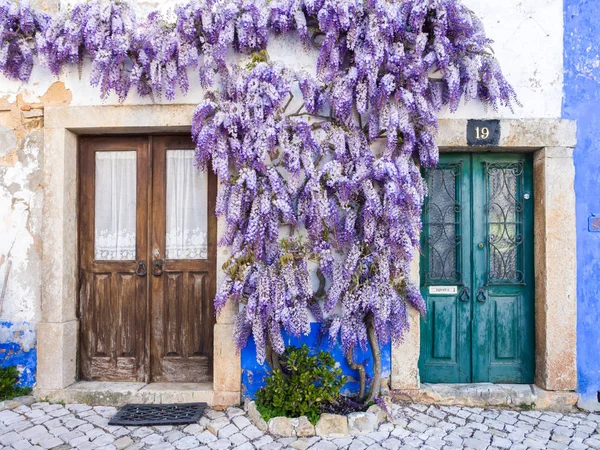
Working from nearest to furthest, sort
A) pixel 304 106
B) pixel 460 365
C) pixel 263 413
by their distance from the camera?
pixel 263 413 → pixel 304 106 → pixel 460 365

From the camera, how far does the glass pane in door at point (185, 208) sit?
4.05 meters

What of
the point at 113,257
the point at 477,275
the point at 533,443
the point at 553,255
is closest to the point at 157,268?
the point at 113,257

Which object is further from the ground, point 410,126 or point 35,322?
point 410,126

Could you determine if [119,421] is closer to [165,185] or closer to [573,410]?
[165,185]

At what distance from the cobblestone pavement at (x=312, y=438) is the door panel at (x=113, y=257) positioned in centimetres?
46

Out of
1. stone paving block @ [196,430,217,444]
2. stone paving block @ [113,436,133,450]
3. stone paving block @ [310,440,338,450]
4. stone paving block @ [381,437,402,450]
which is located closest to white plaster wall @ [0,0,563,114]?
stone paving block @ [381,437,402,450]

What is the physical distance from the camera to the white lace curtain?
411 cm

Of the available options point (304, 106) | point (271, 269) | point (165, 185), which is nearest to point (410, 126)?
point (304, 106)

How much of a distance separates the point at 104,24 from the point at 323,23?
5.49ft

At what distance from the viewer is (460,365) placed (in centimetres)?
401

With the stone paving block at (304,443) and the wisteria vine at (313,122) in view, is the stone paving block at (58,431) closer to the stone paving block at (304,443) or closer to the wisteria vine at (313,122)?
the wisteria vine at (313,122)

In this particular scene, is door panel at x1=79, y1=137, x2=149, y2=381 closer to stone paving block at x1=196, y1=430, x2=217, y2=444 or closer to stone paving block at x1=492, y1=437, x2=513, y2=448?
stone paving block at x1=196, y1=430, x2=217, y2=444

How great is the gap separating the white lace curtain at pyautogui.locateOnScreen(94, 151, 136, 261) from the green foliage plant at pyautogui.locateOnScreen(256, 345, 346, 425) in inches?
62.8

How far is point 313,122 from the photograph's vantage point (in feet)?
12.6
